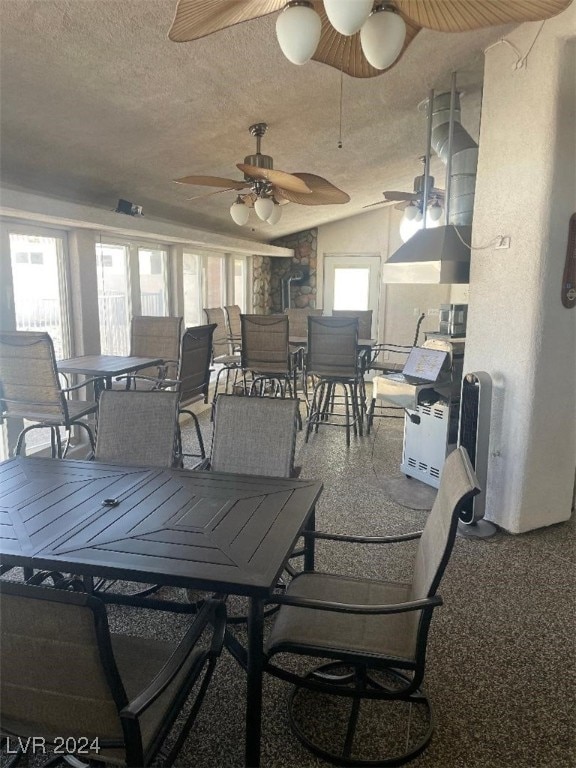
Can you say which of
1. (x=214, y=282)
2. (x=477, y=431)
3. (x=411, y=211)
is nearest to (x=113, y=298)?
(x=214, y=282)

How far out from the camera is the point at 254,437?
2266 millimetres

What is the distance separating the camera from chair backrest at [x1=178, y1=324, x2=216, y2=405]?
3.60 metres

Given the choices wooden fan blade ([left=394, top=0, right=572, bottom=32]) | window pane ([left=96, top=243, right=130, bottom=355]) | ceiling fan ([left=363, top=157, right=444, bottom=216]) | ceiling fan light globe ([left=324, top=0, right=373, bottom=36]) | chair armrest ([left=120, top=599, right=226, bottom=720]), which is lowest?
chair armrest ([left=120, top=599, right=226, bottom=720])

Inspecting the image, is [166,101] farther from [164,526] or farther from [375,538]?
[375,538]

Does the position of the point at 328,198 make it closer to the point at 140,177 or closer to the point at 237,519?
the point at 140,177

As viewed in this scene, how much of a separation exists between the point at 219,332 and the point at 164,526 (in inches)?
180

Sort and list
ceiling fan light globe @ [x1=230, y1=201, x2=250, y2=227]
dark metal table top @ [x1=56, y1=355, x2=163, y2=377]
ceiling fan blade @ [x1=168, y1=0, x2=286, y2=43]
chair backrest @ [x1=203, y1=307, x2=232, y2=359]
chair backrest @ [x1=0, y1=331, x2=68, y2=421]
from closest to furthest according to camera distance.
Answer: ceiling fan blade @ [x1=168, y1=0, x2=286, y2=43], chair backrest @ [x1=0, y1=331, x2=68, y2=421], dark metal table top @ [x1=56, y1=355, x2=163, y2=377], ceiling fan light globe @ [x1=230, y1=201, x2=250, y2=227], chair backrest @ [x1=203, y1=307, x2=232, y2=359]

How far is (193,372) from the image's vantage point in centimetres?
378

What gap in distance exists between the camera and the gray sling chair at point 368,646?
1.35 metres

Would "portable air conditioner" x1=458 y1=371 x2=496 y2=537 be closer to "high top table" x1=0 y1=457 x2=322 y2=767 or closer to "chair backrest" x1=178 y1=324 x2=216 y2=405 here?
"high top table" x1=0 y1=457 x2=322 y2=767

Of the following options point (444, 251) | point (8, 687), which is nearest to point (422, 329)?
point (444, 251)

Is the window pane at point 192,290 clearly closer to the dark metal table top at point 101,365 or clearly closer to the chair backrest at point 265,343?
the chair backrest at point 265,343

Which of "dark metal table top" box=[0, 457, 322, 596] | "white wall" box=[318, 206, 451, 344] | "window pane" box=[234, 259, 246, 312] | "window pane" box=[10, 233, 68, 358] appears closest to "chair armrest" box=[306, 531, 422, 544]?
"dark metal table top" box=[0, 457, 322, 596]

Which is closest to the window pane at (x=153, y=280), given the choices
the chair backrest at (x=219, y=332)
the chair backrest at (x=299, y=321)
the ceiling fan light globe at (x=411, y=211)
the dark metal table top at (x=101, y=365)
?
the chair backrest at (x=219, y=332)
